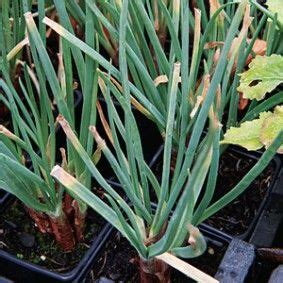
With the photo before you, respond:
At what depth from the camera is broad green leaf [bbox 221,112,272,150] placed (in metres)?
0.84

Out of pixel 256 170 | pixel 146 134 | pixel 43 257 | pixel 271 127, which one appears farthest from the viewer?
pixel 146 134

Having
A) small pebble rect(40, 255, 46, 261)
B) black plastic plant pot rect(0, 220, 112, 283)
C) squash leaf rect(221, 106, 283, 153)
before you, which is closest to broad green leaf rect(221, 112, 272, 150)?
squash leaf rect(221, 106, 283, 153)

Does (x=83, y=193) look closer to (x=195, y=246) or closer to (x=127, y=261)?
(x=195, y=246)

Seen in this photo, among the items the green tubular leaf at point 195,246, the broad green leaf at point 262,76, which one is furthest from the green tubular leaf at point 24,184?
the broad green leaf at point 262,76

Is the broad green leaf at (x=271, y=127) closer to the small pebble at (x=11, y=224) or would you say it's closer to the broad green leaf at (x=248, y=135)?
the broad green leaf at (x=248, y=135)

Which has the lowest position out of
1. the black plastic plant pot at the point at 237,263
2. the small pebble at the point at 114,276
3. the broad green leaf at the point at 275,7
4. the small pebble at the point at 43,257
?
the small pebble at the point at 114,276

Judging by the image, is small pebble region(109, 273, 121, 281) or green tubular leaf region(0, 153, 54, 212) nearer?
green tubular leaf region(0, 153, 54, 212)

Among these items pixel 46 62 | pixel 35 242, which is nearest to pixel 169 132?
pixel 46 62

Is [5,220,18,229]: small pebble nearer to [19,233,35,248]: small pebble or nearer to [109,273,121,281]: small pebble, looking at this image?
[19,233,35,248]: small pebble

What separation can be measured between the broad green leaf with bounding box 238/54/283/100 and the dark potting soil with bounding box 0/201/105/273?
0.33 metres

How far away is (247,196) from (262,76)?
24 cm

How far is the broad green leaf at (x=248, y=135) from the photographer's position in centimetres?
84

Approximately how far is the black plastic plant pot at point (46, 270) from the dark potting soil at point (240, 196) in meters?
0.19

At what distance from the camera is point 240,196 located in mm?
1000
